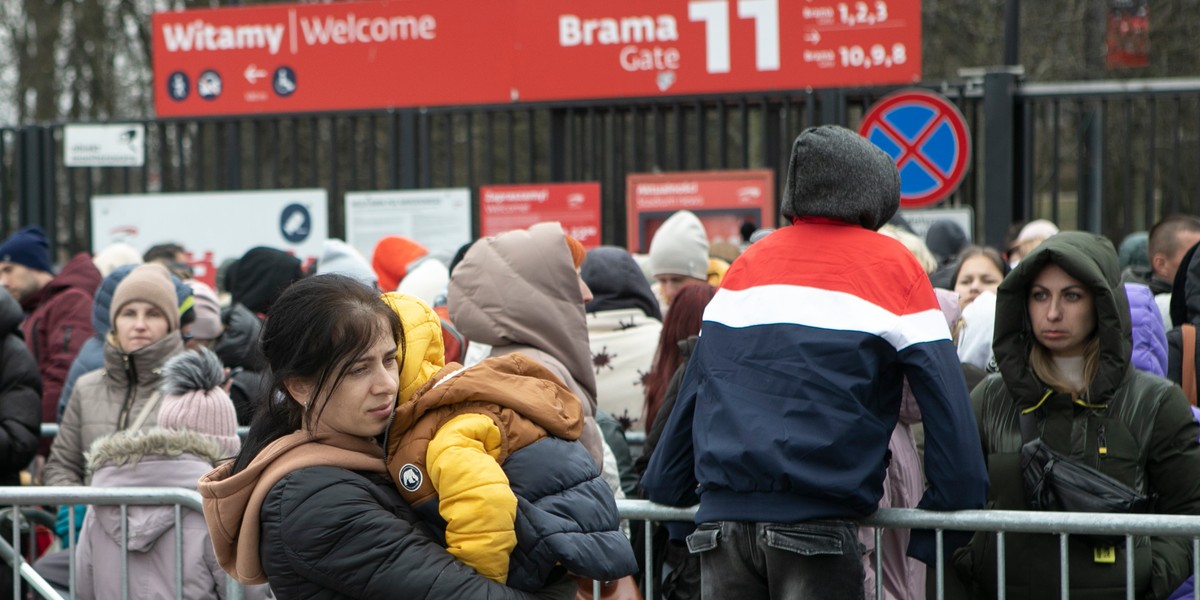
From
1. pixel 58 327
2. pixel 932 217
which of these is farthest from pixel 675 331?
pixel 932 217

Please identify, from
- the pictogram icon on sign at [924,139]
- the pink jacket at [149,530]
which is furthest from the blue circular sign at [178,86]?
the pink jacket at [149,530]

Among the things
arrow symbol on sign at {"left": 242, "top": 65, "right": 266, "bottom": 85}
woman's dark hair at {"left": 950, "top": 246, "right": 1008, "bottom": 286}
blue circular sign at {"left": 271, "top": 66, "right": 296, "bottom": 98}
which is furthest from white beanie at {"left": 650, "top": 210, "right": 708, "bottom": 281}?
arrow symbol on sign at {"left": 242, "top": 65, "right": 266, "bottom": 85}

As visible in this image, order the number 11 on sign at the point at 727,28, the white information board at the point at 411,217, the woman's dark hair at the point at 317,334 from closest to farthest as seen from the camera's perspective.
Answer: the woman's dark hair at the point at 317,334, the number 11 on sign at the point at 727,28, the white information board at the point at 411,217

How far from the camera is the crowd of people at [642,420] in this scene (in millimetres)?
2852

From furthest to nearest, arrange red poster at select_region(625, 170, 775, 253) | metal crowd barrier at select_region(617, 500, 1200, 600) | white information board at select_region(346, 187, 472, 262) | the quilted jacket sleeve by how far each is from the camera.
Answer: white information board at select_region(346, 187, 472, 262) → red poster at select_region(625, 170, 775, 253) → metal crowd barrier at select_region(617, 500, 1200, 600) → the quilted jacket sleeve

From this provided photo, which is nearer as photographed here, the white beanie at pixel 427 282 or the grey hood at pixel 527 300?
the grey hood at pixel 527 300

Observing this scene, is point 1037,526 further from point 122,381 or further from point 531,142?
point 531,142

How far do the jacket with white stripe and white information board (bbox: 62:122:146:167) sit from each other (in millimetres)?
8240

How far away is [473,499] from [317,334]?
0.47 metres

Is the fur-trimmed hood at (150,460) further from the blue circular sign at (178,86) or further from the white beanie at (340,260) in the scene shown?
the blue circular sign at (178,86)

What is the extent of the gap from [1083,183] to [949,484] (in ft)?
22.3

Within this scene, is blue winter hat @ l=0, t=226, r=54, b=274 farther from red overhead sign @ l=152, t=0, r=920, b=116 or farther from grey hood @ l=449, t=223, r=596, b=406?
grey hood @ l=449, t=223, r=596, b=406

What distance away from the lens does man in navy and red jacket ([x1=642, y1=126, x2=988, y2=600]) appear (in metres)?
3.56

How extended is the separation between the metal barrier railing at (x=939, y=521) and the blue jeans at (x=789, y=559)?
0.54 feet
